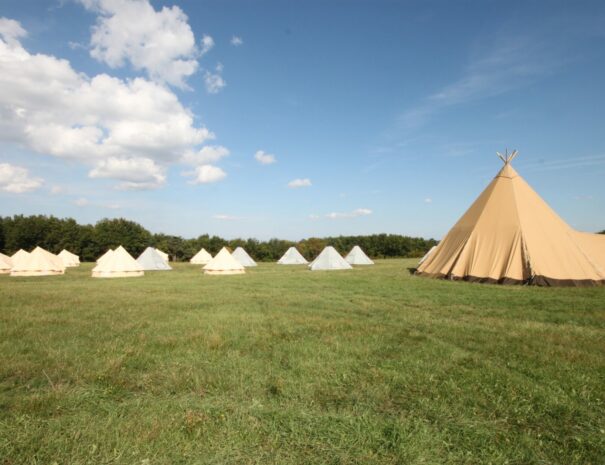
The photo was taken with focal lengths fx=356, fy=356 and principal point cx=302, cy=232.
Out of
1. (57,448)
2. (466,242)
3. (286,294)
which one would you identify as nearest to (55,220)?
(286,294)

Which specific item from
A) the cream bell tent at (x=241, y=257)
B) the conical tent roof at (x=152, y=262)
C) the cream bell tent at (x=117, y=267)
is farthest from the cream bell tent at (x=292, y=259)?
the cream bell tent at (x=117, y=267)

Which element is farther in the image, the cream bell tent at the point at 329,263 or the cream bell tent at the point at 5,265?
the cream bell tent at the point at 5,265

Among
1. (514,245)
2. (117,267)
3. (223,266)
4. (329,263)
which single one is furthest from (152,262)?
(514,245)

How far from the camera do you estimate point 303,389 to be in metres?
3.94

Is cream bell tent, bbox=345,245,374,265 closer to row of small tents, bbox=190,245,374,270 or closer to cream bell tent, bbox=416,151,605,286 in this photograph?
row of small tents, bbox=190,245,374,270

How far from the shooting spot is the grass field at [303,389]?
2.83 metres

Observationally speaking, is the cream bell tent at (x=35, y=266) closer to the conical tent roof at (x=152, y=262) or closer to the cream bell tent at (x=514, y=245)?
the conical tent roof at (x=152, y=262)

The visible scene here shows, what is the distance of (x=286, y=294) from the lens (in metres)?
12.0

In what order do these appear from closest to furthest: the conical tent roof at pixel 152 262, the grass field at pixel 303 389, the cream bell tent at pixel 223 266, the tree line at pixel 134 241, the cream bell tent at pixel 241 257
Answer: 1. the grass field at pixel 303 389
2. the cream bell tent at pixel 223 266
3. the conical tent roof at pixel 152 262
4. the cream bell tent at pixel 241 257
5. the tree line at pixel 134 241

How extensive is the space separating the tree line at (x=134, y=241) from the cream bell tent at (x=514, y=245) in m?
30.3

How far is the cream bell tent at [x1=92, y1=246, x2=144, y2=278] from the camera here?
22.1 m

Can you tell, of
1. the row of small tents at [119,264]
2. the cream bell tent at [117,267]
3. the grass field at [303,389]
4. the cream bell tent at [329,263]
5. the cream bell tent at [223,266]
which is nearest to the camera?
the grass field at [303,389]

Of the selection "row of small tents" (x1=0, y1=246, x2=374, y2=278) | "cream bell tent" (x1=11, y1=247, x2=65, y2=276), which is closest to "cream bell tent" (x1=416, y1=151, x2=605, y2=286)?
"row of small tents" (x1=0, y1=246, x2=374, y2=278)

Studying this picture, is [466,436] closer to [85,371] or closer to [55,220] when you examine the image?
[85,371]
